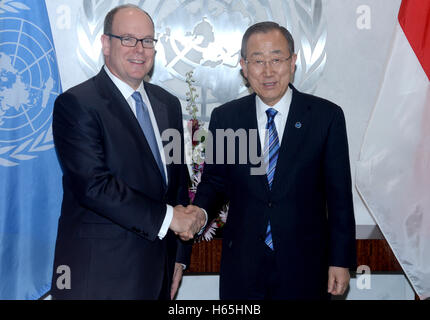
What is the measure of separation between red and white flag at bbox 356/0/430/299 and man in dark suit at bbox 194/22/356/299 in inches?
33.5

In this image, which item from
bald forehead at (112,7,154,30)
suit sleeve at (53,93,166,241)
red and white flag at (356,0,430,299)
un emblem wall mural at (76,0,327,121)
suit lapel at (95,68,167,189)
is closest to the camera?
suit sleeve at (53,93,166,241)

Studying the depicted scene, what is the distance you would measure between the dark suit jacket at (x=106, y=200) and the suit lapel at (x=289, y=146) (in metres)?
0.59

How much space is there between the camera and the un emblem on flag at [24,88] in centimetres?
292

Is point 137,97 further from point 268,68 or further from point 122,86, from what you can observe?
point 268,68

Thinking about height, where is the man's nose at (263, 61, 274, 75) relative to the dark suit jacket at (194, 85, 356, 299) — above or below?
above

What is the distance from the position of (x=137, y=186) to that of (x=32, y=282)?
1.43 meters

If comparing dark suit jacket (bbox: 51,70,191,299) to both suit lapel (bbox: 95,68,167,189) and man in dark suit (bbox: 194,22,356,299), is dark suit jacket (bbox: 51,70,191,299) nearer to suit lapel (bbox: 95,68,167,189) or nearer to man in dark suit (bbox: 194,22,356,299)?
suit lapel (bbox: 95,68,167,189)

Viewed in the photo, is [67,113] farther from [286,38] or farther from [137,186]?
[286,38]

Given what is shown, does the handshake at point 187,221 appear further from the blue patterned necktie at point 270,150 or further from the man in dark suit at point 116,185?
the blue patterned necktie at point 270,150

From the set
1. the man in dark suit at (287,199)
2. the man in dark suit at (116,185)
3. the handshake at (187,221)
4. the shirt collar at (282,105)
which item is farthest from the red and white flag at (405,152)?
the man in dark suit at (116,185)

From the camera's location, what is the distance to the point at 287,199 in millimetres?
2195

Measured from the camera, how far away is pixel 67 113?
6.97 ft

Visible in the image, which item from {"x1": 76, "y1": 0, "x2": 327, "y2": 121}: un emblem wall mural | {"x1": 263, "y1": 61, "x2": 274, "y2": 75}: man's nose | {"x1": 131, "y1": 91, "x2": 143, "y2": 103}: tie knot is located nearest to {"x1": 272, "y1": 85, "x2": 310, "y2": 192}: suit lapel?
{"x1": 263, "y1": 61, "x2": 274, "y2": 75}: man's nose

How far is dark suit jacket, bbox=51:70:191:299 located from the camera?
2.06 metres
